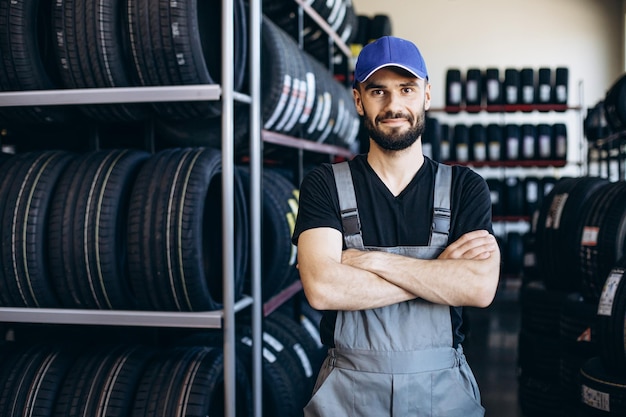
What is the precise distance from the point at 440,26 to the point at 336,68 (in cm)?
407

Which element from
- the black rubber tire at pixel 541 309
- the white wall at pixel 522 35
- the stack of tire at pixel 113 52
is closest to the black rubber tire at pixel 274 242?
the stack of tire at pixel 113 52

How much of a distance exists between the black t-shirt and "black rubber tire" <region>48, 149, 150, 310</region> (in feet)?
2.89

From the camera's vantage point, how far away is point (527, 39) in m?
10.2

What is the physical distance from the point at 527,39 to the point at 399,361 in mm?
9510

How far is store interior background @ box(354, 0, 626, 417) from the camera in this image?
396 inches

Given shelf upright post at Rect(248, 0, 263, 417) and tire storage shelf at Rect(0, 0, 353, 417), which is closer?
tire storage shelf at Rect(0, 0, 353, 417)

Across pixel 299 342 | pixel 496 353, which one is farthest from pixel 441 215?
pixel 496 353

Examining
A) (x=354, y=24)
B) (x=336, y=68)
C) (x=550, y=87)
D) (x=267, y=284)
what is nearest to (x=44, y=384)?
(x=267, y=284)

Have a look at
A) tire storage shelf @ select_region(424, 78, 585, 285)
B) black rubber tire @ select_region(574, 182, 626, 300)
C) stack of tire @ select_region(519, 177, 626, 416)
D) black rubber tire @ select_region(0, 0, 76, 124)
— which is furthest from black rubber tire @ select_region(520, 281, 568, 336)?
tire storage shelf @ select_region(424, 78, 585, 285)

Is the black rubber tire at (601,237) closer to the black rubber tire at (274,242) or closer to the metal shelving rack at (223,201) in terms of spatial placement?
the black rubber tire at (274,242)

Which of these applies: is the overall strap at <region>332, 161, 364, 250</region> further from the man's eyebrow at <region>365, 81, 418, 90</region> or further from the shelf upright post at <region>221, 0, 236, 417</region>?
the shelf upright post at <region>221, 0, 236, 417</region>

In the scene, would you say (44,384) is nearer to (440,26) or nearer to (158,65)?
(158,65)

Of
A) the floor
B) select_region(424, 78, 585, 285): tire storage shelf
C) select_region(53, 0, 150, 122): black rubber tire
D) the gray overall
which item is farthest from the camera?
select_region(424, 78, 585, 285): tire storage shelf

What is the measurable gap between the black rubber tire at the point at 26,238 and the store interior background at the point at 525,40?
8118 mm
